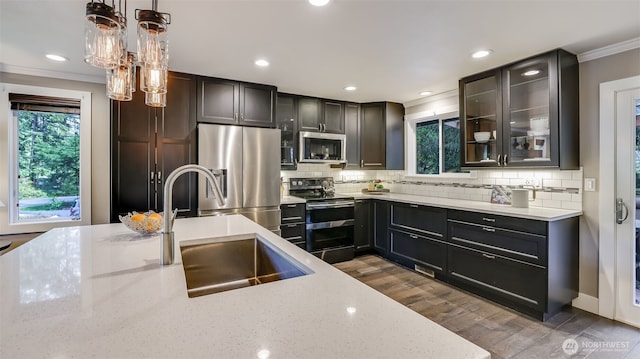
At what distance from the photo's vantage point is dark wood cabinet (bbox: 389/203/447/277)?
3340mm

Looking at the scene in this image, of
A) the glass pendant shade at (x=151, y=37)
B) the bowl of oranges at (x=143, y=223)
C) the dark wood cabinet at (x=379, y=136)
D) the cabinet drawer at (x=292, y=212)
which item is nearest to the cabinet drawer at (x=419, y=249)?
the dark wood cabinet at (x=379, y=136)

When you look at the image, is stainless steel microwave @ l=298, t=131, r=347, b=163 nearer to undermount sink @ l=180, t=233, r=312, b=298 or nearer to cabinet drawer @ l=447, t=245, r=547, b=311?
cabinet drawer @ l=447, t=245, r=547, b=311

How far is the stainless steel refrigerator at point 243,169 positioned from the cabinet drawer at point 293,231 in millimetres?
185

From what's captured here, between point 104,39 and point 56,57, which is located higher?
point 56,57

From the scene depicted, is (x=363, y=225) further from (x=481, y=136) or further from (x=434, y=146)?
(x=481, y=136)

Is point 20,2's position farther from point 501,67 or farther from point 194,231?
point 501,67

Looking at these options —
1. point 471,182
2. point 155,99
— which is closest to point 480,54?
point 471,182

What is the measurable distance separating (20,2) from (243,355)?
2.52m

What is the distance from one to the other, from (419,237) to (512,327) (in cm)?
134

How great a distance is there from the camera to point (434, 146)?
14.3ft

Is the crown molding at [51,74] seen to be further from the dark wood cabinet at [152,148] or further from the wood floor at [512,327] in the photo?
the wood floor at [512,327]

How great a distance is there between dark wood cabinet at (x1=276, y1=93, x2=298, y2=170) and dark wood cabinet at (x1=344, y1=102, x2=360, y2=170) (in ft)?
2.74

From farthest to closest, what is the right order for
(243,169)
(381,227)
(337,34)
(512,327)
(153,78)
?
(381,227)
(243,169)
(512,327)
(337,34)
(153,78)

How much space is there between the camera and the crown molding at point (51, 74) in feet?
9.64
